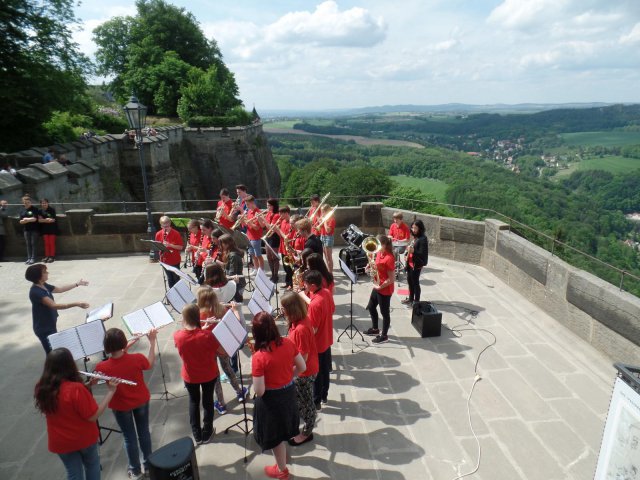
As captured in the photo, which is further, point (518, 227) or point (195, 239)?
point (518, 227)

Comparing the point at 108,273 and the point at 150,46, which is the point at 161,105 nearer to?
the point at 150,46

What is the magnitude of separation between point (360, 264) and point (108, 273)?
19.5ft

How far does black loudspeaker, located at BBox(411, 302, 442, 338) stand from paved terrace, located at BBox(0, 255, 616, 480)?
0.16m

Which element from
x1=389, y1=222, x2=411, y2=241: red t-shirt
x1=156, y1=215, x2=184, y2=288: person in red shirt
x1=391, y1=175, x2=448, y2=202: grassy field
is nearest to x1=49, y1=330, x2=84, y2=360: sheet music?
x1=156, y1=215, x2=184, y2=288: person in red shirt

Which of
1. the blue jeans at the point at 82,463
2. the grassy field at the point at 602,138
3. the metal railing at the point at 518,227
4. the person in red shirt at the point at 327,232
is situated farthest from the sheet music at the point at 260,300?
the grassy field at the point at 602,138

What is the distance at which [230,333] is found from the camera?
423 cm

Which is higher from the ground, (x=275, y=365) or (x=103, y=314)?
(x=275, y=365)

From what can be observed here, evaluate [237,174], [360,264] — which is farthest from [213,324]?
[237,174]

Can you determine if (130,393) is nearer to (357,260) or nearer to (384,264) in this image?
(384,264)

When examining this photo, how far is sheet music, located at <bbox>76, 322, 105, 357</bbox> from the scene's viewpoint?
4.32 m

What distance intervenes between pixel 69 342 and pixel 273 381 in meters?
2.15

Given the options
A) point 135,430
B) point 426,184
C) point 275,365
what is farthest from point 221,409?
point 426,184

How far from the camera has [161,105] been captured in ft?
128

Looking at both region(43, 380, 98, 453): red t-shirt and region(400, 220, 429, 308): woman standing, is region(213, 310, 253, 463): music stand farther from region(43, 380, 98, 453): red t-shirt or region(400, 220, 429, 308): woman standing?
region(400, 220, 429, 308): woman standing
